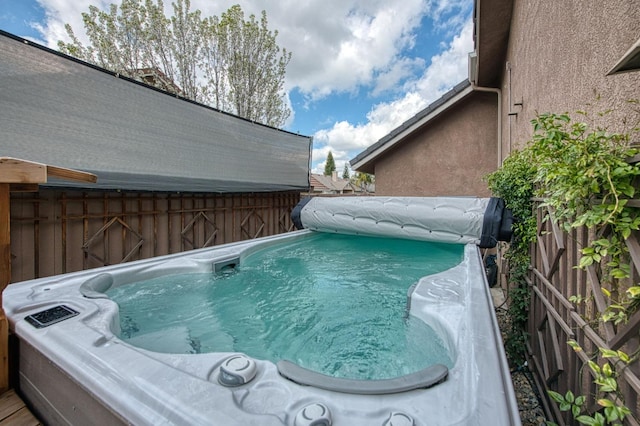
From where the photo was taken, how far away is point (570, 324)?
1.72m

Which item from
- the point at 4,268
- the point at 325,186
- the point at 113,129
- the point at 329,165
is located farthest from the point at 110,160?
the point at 329,165

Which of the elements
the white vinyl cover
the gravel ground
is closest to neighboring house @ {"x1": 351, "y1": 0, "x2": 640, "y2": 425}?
the gravel ground

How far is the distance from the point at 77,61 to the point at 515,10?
640 cm

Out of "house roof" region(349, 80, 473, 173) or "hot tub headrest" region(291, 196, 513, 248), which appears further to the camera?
"house roof" region(349, 80, 473, 173)

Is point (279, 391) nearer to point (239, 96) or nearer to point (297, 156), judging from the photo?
point (297, 156)

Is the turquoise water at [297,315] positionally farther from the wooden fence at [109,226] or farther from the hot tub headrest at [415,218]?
the wooden fence at [109,226]

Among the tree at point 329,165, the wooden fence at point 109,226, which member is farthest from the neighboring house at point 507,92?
the tree at point 329,165

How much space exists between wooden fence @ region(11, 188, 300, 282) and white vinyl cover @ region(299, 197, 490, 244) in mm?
2371

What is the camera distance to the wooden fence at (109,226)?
404 centimetres

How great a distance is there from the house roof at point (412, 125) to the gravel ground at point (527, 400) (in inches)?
227

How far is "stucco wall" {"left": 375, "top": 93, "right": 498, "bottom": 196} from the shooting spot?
6867 mm

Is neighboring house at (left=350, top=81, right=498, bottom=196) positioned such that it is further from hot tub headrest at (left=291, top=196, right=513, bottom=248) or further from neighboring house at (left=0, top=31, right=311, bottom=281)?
neighboring house at (left=0, top=31, right=311, bottom=281)

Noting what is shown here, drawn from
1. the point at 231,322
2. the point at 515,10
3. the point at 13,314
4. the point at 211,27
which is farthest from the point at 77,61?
the point at 211,27

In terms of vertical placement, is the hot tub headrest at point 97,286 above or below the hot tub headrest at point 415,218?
below
